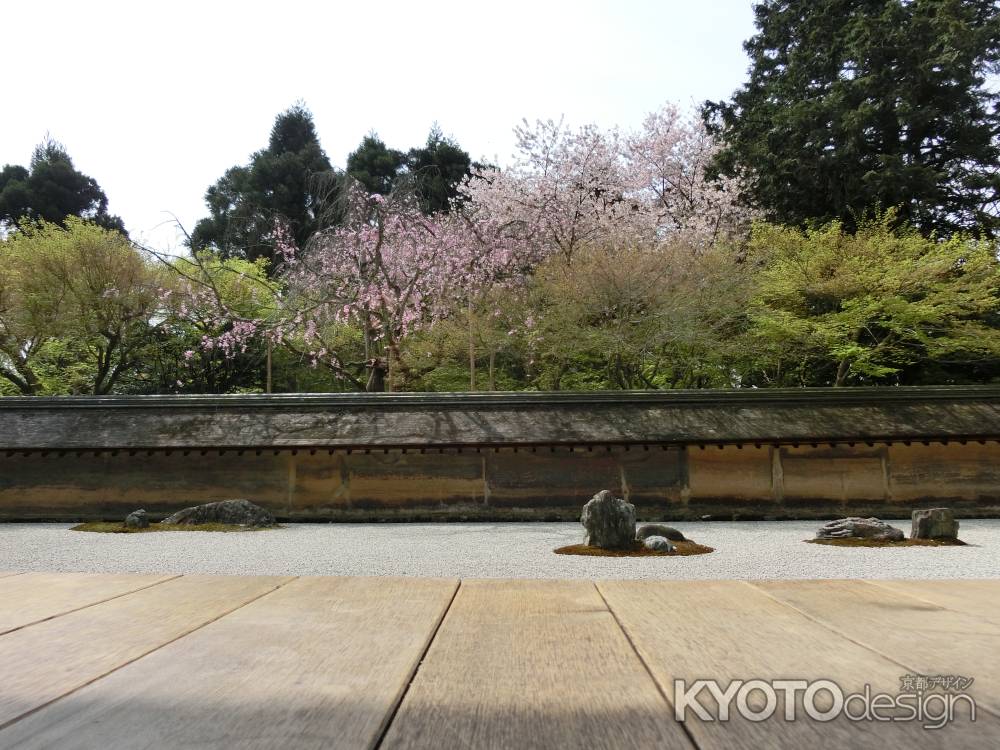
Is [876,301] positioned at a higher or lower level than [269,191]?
lower

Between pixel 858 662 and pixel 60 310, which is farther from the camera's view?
pixel 60 310

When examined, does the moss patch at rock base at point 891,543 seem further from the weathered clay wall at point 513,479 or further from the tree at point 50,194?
the tree at point 50,194

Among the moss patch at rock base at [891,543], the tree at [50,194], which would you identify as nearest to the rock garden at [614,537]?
the moss patch at rock base at [891,543]

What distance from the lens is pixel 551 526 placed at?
884 cm

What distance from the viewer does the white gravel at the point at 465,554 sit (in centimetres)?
534

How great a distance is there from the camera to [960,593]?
3.70 m

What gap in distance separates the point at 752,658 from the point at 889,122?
20.4m

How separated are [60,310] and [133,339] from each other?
8.40 ft

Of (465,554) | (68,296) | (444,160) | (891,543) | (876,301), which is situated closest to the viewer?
(465,554)

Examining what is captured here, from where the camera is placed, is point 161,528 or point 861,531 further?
point 161,528

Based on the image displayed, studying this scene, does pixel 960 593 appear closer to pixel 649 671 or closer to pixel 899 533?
pixel 649 671

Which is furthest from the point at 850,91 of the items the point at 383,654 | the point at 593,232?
the point at 383,654

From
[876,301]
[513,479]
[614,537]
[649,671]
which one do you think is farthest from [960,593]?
[876,301]

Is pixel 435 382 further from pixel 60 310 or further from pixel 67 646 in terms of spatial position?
pixel 67 646
